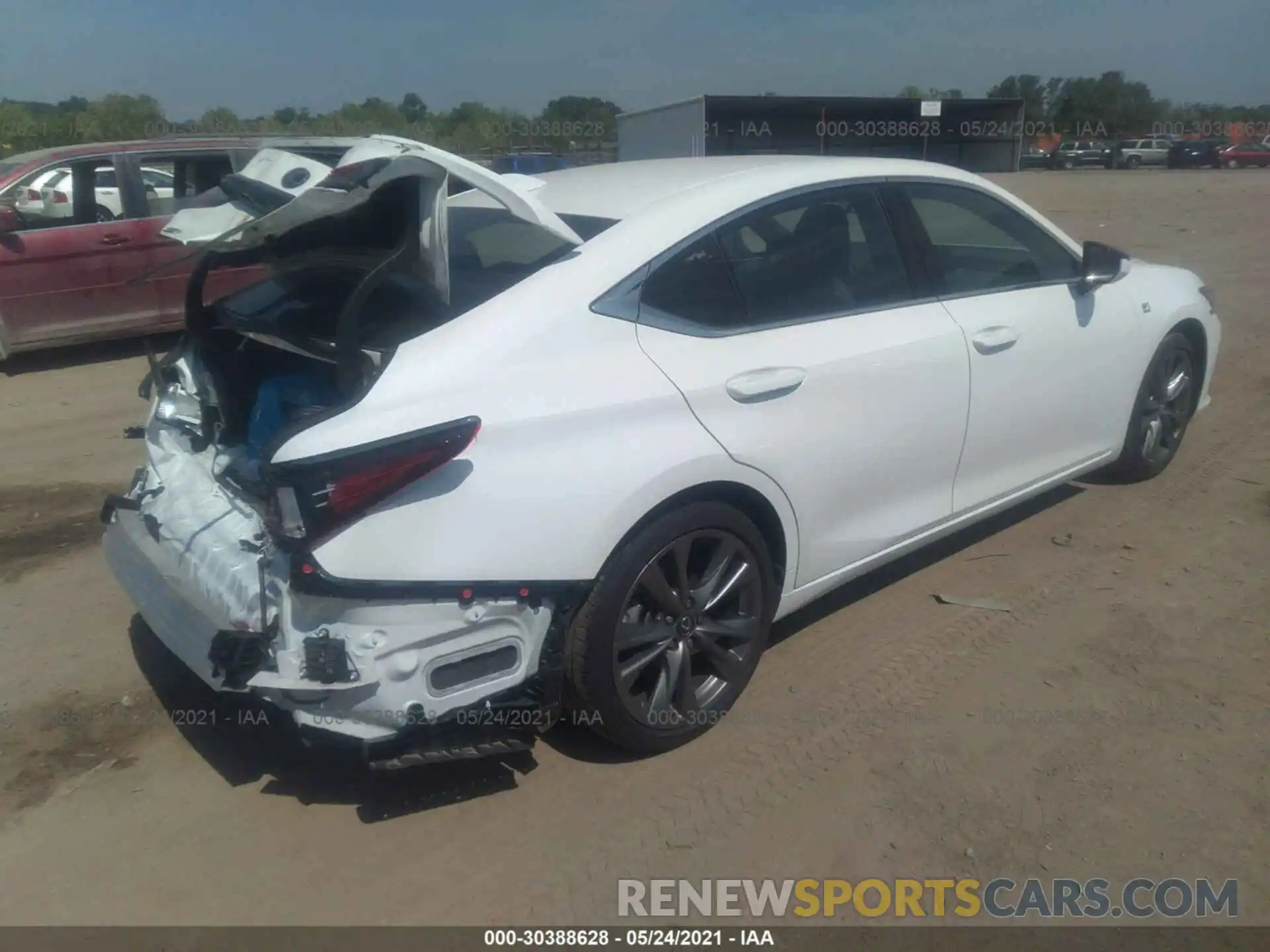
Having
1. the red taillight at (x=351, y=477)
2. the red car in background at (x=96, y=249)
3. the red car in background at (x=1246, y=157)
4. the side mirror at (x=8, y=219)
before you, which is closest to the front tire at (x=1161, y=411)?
the red taillight at (x=351, y=477)

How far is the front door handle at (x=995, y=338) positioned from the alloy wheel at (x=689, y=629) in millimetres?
1308

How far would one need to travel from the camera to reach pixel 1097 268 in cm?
442

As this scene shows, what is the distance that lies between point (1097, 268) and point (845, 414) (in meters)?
1.75

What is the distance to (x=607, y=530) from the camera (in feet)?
9.21

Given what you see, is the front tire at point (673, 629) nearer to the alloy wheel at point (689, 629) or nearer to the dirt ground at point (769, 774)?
the alloy wheel at point (689, 629)

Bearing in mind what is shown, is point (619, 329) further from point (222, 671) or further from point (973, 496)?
point (973, 496)

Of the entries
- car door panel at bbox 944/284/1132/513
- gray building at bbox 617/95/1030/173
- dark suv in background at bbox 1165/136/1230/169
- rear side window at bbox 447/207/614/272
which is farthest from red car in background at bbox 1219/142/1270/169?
rear side window at bbox 447/207/614/272

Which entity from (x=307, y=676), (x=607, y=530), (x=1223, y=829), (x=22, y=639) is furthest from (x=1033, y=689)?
(x=22, y=639)

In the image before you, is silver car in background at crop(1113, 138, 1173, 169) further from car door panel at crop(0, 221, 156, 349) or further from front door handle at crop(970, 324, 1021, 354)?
front door handle at crop(970, 324, 1021, 354)

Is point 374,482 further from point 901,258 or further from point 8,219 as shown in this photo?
point 8,219

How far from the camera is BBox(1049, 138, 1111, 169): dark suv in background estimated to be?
52031 mm

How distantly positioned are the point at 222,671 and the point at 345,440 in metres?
0.70

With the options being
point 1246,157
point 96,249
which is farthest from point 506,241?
point 1246,157

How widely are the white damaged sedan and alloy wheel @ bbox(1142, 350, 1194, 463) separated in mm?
1168
